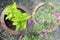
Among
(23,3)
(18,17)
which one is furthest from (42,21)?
(18,17)

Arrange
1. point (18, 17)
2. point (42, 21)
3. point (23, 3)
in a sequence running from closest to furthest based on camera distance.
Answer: point (18, 17), point (42, 21), point (23, 3)

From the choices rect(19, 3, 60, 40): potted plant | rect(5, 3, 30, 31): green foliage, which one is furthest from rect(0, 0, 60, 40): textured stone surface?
rect(5, 3, 30, 31): green foliage

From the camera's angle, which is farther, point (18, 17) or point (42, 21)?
point (42, 21)

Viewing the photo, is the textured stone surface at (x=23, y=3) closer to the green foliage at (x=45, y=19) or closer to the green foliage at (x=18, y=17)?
the green foliage at (x=45, y=19)

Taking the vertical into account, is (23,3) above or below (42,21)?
above

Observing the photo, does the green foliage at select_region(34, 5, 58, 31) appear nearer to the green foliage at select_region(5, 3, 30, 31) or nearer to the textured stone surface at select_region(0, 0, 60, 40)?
the textured stone surface at select_region(0, 0, 60, 40)

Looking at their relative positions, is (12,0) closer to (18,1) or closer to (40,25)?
(18,1)

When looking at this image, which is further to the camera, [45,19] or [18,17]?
[45,19]

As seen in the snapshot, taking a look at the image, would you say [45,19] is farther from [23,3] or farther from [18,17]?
[18,17]

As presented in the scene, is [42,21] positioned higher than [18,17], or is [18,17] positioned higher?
[18,17]

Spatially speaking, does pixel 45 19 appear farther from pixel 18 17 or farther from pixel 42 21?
pixel 18 17

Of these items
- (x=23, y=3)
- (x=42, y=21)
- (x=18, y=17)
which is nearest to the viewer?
(x=18, y=17)
